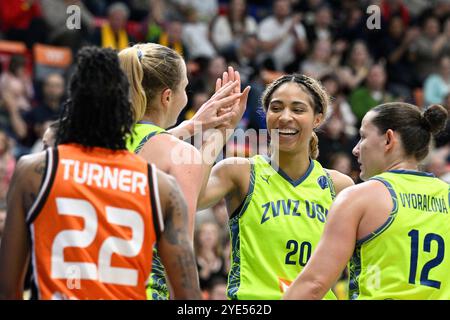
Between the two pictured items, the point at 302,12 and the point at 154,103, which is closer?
the point at 154,103

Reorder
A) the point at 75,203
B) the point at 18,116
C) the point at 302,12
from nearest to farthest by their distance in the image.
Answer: the point at 75,203 → the point at 18,116 → the point at 302,12

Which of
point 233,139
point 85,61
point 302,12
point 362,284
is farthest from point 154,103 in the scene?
point 302,12

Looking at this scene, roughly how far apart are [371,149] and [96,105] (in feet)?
5.37

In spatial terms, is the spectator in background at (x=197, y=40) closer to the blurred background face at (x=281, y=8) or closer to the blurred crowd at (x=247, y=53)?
the blurred crowd at (x=247, y=53)

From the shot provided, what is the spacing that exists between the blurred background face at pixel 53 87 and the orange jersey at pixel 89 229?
6.71 m

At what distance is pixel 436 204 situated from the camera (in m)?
4.28

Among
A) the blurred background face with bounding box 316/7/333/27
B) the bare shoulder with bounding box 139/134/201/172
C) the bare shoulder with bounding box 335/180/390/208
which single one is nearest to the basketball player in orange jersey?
the bare shoulder with bounding box 139/134/201/172

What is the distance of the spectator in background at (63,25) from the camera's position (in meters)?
11.1

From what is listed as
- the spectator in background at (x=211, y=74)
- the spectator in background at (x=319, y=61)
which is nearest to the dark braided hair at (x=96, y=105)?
the spectator in background at (x=211, y=74)

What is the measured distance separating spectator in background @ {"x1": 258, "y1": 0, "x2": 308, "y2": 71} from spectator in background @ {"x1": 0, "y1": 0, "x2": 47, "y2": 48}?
339cm

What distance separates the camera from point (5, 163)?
8.88m

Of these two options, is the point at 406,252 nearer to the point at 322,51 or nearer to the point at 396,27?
the point at 322,51
